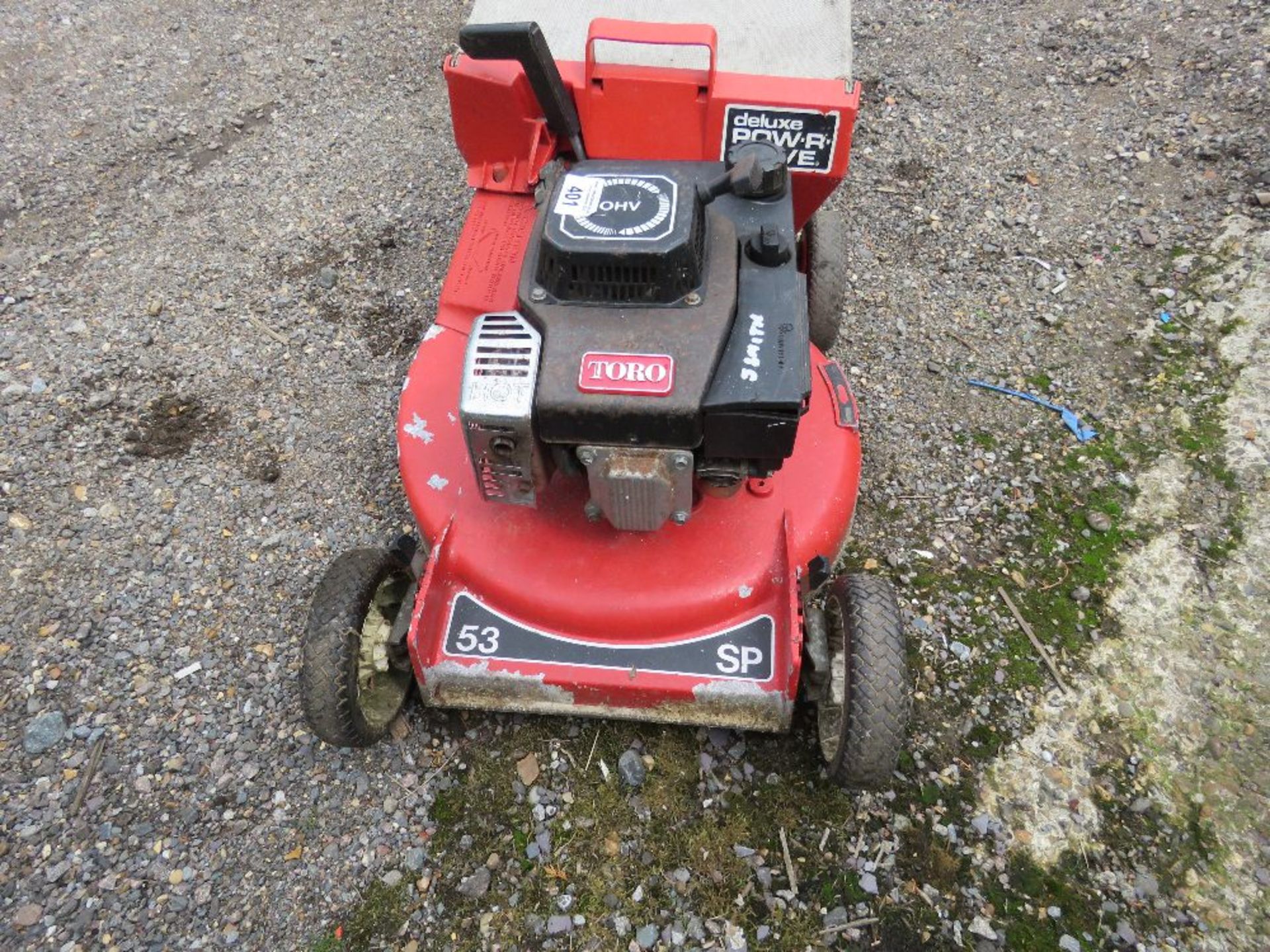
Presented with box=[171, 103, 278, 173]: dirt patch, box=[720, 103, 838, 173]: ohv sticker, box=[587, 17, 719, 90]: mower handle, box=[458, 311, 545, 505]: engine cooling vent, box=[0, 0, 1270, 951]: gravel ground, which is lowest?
box=[0, 0, 1270, 951]: gravel ground

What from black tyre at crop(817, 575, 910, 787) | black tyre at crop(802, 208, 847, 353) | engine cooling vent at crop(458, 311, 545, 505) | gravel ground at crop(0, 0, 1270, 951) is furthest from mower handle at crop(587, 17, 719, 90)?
black tyre at crop(817, 575, 910, 787)

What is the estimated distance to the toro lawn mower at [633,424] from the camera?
2.03 m

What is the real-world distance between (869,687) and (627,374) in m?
0.96

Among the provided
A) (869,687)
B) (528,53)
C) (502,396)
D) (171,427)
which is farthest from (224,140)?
(869,687)

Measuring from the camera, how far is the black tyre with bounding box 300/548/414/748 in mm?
2316

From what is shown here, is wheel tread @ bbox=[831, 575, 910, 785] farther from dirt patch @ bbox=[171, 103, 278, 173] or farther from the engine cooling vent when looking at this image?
dirt patch @ bbox=[171, 103, 278, 173]

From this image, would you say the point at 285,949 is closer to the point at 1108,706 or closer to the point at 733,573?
the point at 733,573

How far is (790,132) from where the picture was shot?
2.74 meters

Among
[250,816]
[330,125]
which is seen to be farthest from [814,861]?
[330,125]

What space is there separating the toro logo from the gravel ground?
1152mm

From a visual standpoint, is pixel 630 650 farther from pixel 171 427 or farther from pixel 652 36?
pixel 171 427

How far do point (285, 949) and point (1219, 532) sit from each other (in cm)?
315

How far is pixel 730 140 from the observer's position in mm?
2773

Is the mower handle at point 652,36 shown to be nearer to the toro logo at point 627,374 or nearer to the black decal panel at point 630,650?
the toro logo at point 627,374
